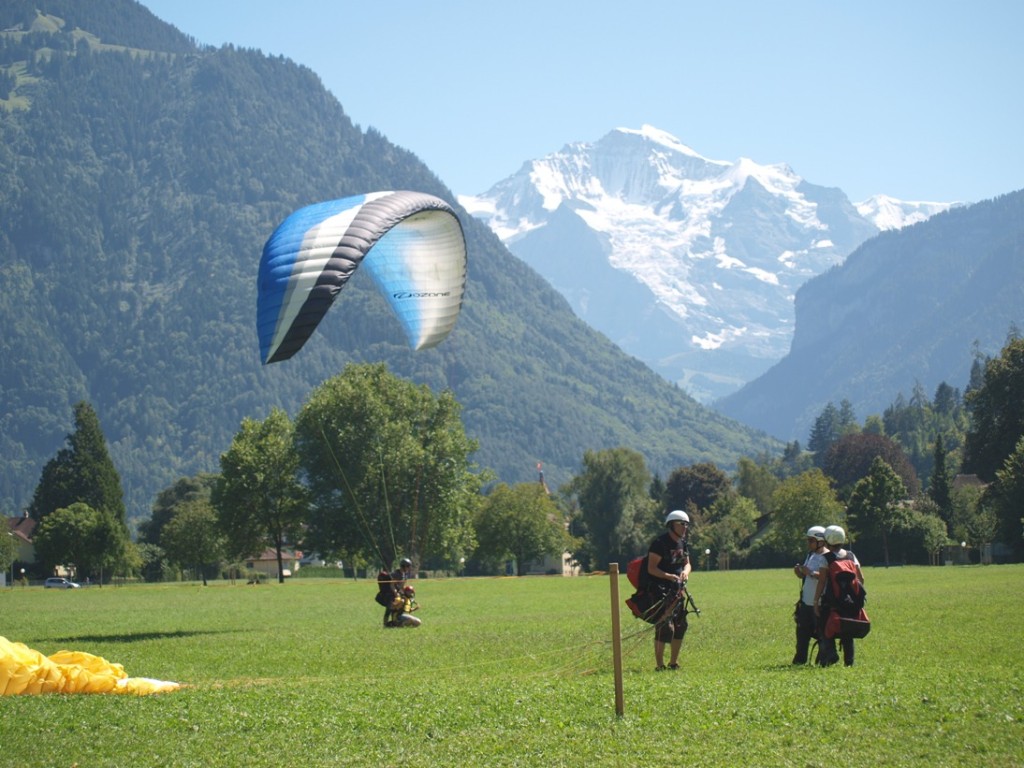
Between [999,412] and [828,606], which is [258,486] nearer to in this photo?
[999,412]

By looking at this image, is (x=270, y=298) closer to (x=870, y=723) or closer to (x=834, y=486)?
(x=870, y=723)

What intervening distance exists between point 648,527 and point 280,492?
1993 inches

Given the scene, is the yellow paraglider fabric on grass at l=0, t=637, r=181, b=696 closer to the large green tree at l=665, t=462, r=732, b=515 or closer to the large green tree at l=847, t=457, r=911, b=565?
the large green tree at l=847, t=457, r=911, b=565

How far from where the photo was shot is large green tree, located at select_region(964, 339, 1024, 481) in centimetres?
7525

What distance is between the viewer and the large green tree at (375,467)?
5972 cm

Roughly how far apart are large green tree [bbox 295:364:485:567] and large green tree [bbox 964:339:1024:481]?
32.4m

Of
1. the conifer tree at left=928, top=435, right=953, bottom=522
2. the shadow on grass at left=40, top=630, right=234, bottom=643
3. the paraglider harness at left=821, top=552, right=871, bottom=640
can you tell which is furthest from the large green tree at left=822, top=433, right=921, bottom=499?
the paraglider harness at left=821, top=552, right=871, bottom=640

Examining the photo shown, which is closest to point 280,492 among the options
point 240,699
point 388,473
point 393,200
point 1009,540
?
point 388,473

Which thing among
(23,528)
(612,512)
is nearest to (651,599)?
(612,512)

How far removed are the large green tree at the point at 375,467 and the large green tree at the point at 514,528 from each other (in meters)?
38.5

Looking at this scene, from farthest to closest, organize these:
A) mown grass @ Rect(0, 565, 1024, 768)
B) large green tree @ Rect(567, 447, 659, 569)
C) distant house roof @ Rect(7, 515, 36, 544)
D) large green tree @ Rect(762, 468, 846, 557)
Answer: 1. distant house roof @ Rect(7, 515, 36, 544)
2. large green tree @ Rect(567, 447, 659, 569)
3. large green tree @ Rect(762, 468, 846, 557)
4. mown grass @ Rect(0, 565, 1024, 768)

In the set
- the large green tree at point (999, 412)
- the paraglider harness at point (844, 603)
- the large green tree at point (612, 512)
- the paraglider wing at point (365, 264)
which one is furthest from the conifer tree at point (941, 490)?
the paraglider harness at point (844, 603)

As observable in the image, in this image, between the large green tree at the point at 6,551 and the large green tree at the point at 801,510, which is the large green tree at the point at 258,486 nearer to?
the large green tree at the point at 801,510

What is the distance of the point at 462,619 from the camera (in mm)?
30797
